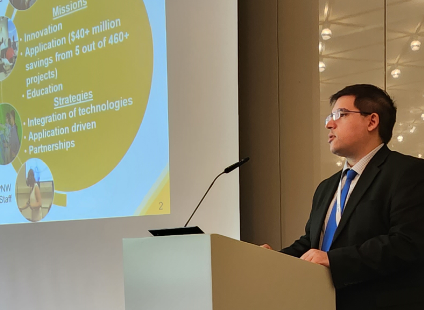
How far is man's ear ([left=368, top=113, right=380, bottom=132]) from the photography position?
2145 millimetres

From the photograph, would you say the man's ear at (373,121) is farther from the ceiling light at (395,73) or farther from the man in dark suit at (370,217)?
the ceiling light at (395,73)

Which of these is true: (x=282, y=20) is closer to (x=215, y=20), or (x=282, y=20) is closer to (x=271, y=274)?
(x=215, y=20)

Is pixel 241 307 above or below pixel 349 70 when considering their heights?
below

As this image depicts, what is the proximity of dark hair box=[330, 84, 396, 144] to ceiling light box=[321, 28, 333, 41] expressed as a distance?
0.85 meters

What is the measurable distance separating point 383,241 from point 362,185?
0.94 ft

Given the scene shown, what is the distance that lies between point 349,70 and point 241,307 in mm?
1729

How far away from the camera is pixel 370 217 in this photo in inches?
76.5

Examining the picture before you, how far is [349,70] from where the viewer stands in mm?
2918

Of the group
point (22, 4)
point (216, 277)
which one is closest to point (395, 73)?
point (216, 277)

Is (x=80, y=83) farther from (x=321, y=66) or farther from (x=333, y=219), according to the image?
(x=333, y=219)

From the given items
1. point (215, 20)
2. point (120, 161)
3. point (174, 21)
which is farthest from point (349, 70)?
point (120, 161)

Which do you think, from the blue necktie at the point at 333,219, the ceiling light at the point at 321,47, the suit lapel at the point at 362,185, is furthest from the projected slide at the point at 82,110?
the suit lapel at the point at 362,185

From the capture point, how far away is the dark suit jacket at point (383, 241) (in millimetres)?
1792

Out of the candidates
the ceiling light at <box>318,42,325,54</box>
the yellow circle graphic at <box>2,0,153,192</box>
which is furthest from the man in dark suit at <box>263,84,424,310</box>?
the yellow circle graphic at <box>2,0,153,192</box>
